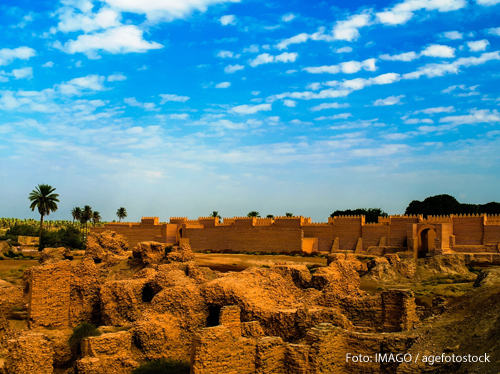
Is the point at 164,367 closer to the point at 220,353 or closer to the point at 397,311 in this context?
the point at 220,353

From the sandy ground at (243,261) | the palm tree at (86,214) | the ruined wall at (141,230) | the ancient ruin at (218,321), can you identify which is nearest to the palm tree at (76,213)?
the palm tree at (86,214)

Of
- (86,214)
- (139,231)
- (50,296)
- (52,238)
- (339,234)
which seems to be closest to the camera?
(50,296)

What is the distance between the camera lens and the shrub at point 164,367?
9203 millimetres

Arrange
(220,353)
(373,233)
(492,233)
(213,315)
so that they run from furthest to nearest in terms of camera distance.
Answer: (373,233) < (492,233) < (213,315) < (220,353)

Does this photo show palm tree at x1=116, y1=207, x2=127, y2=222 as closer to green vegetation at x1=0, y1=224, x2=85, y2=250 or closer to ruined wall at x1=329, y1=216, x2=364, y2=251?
green vegetation at x1=0, y1=224, x2=85, y2=250

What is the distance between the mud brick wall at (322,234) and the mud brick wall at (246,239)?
2.83 metres

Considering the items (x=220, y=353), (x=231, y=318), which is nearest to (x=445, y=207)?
(x=231, y=318)

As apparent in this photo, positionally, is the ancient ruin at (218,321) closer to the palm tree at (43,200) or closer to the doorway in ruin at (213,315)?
the doorway in ruin at (213,315)

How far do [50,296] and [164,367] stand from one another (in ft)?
14.4

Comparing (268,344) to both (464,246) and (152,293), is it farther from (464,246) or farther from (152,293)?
(464,246)

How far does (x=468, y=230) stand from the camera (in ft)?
138

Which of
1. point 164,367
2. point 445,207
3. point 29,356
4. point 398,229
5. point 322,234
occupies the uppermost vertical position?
point 445,207

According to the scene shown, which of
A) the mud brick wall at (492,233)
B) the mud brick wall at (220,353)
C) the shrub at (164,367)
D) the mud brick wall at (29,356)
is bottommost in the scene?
Answer: the shrub at (164,367)

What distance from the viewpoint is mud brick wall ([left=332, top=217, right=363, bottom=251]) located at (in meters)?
46.8
